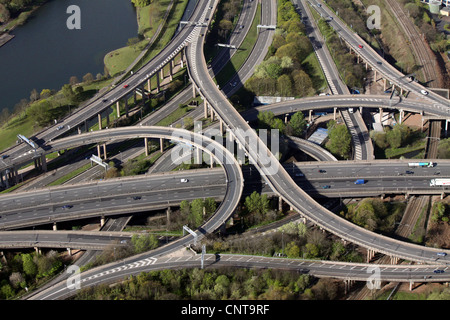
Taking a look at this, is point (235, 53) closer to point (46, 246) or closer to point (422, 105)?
point (422, 105)

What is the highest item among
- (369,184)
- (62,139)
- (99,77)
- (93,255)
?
(99,77)

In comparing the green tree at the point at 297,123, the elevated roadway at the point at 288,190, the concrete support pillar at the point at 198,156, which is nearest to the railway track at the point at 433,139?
the green tree at the point at 297,123

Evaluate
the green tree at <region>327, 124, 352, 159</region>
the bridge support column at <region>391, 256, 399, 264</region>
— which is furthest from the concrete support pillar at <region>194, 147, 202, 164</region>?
the bridge support column at <region>391, 256, 399, 264</region>

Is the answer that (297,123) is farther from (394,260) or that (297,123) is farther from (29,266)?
(29,266)

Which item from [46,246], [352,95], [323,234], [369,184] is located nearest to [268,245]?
[323,234]

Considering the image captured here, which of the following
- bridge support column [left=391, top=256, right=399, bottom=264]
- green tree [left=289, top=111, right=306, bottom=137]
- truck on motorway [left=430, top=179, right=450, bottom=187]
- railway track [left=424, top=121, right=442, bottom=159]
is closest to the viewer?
bridge support column [left=391, top=256, right=399, bottom=264]

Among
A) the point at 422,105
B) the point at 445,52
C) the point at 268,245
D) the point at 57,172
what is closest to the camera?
the point at 268,245

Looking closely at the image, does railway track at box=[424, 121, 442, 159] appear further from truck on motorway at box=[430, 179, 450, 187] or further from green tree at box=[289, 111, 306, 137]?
green tree at box=[289, 111, 306, 137]

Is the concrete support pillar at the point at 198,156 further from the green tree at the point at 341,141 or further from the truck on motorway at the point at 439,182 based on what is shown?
the truck on motorway at the point at 439,182
